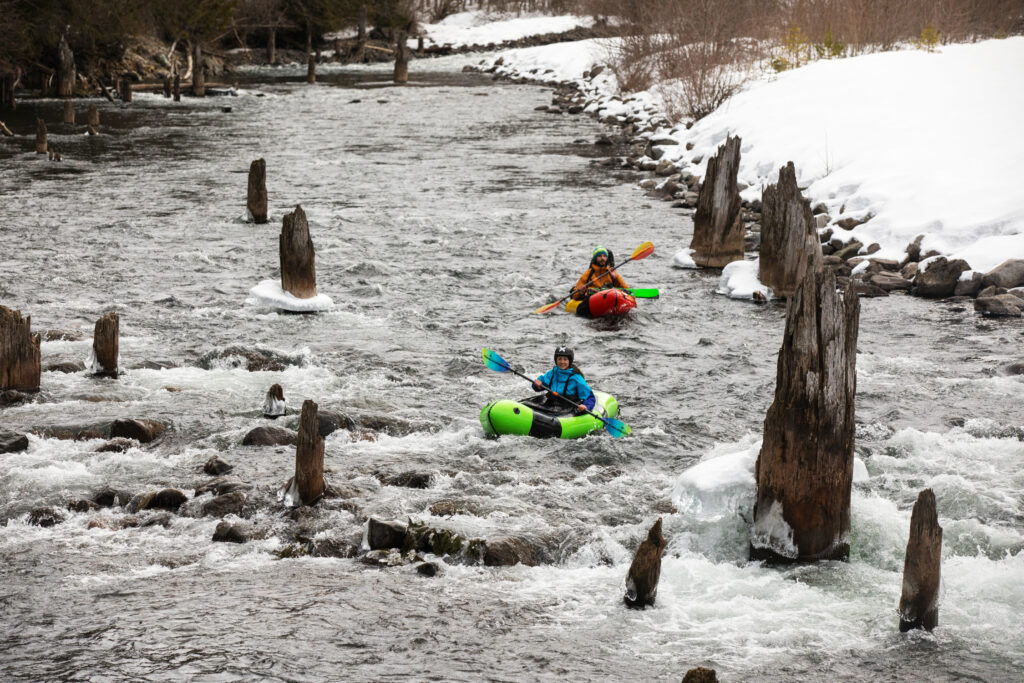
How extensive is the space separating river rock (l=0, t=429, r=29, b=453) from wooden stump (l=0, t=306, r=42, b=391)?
158cm

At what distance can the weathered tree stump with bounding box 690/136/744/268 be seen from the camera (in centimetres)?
1902

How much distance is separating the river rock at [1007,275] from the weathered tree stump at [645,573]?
11.3 m

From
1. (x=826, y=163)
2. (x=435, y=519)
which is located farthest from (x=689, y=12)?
(x=435, y=519)

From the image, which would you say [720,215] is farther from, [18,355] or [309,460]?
[18,355]

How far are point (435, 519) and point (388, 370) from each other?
466cm

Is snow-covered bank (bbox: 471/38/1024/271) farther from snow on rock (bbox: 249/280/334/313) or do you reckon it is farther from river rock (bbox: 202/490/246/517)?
river rock (bbox: 202/490/246/517)

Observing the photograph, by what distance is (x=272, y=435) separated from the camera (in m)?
11.5

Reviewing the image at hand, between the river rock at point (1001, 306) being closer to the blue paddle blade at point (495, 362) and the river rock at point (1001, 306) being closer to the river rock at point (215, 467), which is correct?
the blue paddle blade at point (495, 362)

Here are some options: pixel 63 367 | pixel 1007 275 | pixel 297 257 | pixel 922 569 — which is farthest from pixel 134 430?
pixel 1007 275

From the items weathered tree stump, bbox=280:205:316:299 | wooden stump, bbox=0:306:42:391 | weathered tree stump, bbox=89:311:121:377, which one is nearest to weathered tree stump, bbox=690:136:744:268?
weathered tree stump, bbox=280:205:316:299

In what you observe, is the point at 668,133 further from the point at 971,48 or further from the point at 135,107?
the point at 135,107

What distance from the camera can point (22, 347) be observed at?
1224cm

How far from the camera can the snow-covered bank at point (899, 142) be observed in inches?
748

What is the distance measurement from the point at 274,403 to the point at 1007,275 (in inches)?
466
